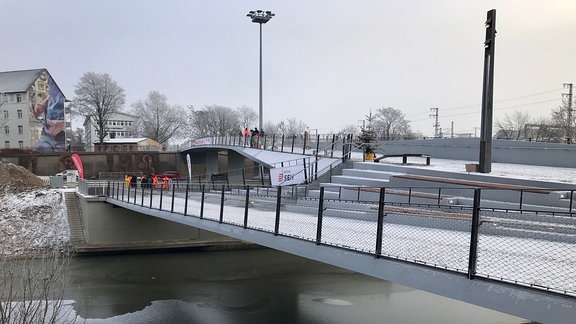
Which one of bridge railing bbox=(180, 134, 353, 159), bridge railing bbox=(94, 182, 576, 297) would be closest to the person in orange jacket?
bridge railing bbox=(180, 134, 353, 159)

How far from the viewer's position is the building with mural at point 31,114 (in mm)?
71812

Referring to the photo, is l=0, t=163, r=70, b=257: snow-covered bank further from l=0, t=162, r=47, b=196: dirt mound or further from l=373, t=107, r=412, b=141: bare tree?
l=373, t=107, r=412, b=141: bare tree

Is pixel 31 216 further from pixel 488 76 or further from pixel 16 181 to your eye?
pixel 488 76

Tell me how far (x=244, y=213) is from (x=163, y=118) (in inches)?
3564

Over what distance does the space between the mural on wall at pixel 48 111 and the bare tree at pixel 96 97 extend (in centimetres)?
753

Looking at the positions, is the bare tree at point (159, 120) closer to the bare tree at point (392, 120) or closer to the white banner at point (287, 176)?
the bare tree at point (392, 120)

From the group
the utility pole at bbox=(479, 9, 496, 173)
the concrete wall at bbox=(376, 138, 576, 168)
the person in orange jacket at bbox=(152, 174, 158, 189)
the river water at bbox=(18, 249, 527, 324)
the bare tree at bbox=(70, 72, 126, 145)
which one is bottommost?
the river water at bbox=(18, 249, 527, 324)

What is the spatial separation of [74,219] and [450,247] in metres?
29.3

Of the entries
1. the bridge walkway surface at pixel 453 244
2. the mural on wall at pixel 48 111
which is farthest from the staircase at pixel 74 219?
the mural on wall at pixel 48 111

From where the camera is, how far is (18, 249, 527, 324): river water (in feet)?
53.9

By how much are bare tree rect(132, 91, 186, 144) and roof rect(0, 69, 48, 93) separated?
26159mm

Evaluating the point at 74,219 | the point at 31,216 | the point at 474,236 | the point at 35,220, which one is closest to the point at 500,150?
the point at 474,236

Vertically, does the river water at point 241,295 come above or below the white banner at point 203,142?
below

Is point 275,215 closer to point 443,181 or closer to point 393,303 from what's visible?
point 443,181
